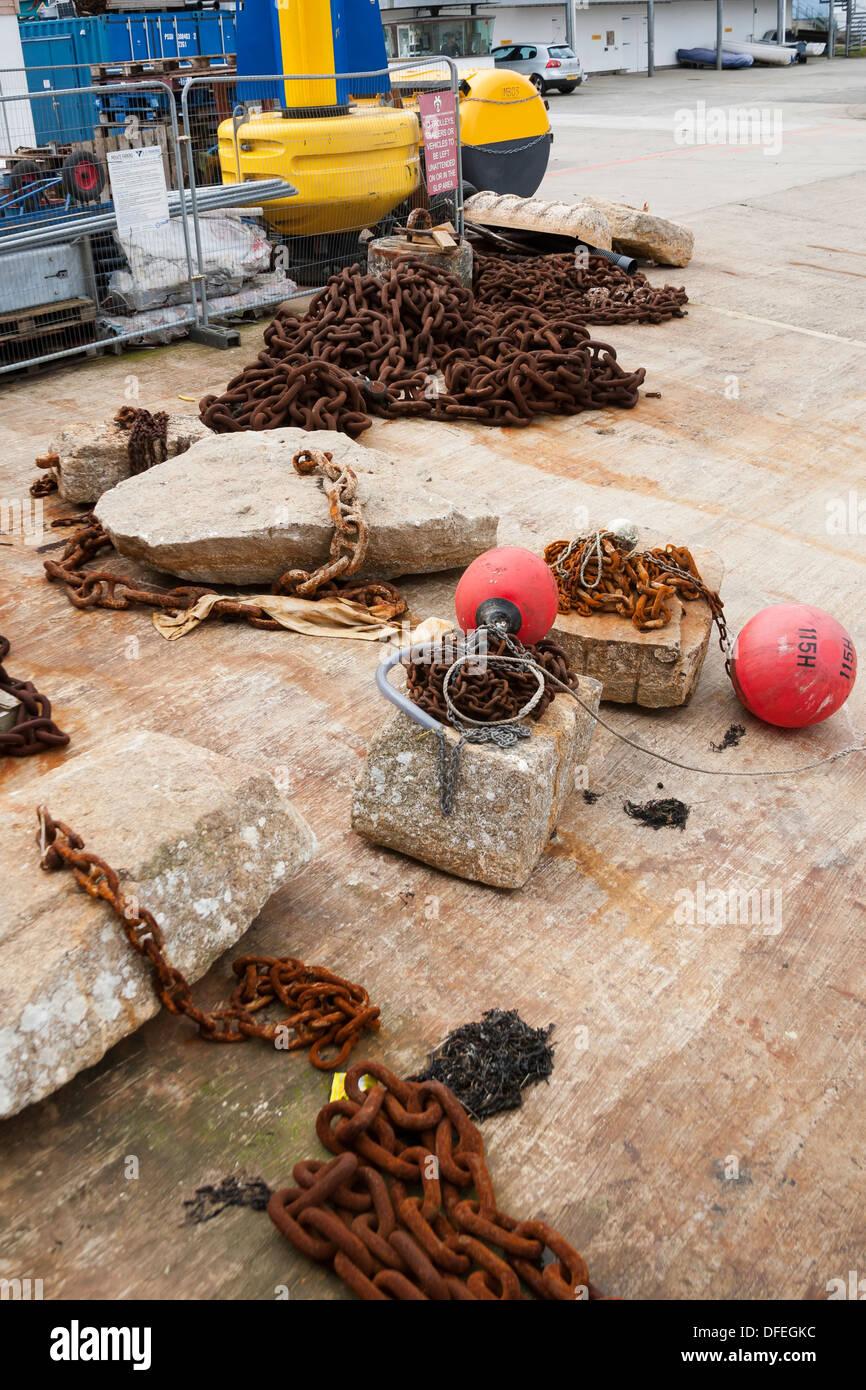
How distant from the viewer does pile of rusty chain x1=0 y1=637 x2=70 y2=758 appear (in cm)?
445

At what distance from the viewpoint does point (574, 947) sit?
363 cm

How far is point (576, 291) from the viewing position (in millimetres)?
10570

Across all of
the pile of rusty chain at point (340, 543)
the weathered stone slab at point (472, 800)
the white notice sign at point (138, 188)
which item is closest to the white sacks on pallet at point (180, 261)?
the white notice sign at point (138, 188)

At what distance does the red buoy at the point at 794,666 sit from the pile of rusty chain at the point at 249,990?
2.30 meters

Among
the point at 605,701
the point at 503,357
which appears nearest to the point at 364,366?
the point at 503,357

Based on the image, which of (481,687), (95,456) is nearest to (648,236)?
(95,456)

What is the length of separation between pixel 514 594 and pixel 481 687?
54 cm

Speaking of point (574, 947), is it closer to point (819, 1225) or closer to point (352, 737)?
point (819, 1225)

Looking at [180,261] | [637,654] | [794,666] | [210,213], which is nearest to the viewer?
[794,666]

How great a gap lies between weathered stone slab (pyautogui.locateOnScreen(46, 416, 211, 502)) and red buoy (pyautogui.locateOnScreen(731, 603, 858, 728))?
369cm

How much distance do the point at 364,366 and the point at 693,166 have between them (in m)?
12.7

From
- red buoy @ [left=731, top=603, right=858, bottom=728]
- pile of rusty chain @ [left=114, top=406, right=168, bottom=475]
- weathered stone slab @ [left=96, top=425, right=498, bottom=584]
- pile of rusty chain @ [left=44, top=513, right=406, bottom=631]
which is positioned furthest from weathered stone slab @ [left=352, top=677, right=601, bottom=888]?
pile of rusty chain @ [left=114, top=406, right=168, bottom=475]

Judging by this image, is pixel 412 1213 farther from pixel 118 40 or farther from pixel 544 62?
pixel 544 62

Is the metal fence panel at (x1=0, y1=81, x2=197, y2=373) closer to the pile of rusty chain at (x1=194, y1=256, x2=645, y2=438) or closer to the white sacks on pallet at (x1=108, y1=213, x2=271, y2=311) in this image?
the white sacks on pallet at (x1=108, y1=213, x2=271, y2=311)
